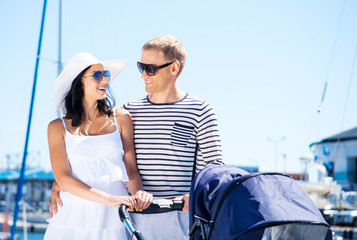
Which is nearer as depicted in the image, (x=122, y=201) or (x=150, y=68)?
(x=122, y=201)

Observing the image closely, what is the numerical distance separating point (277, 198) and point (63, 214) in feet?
4.60

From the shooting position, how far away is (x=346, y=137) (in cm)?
5319

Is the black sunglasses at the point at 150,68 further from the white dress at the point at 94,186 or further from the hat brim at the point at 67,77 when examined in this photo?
the white dress at the point at 94,186

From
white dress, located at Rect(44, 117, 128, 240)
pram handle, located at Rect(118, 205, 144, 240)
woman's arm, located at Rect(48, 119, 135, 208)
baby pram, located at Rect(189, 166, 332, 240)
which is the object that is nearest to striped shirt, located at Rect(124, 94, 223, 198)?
white dress, located at Rect(44, 117, 128, 240)

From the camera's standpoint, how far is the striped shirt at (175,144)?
3.30 metres

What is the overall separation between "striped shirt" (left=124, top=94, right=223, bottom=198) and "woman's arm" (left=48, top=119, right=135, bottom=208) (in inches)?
17.6

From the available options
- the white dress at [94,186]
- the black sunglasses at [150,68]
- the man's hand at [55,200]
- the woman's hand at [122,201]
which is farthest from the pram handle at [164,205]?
the black sunglasses at [150,68]

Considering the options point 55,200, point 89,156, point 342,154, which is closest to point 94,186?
point 89,156

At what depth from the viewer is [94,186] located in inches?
123

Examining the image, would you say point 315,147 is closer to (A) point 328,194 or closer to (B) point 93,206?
(A) point 328,194

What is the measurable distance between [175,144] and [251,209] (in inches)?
45.5

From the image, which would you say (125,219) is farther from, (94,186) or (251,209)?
(251,209)

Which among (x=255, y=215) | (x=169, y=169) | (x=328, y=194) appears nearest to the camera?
(x=255, y=215)

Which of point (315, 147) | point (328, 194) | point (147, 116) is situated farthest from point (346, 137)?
point (147, 116)
